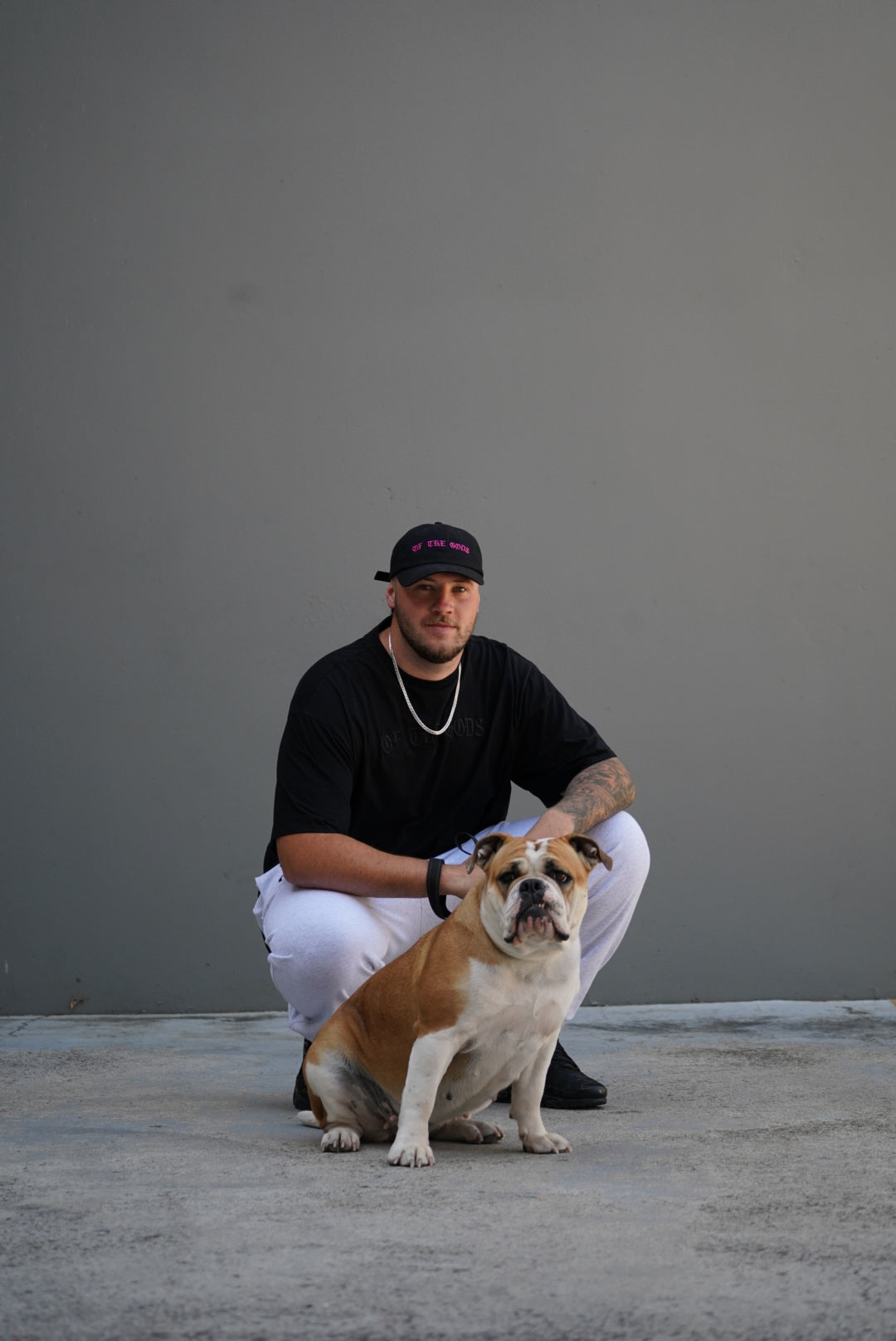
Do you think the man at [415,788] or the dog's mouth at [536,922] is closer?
the dog's mouth at [536,922]

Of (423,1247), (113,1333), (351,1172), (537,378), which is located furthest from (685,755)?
(113,1333)

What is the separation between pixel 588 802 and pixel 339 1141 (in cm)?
97

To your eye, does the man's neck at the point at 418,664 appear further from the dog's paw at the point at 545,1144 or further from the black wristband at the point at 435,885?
the dog's paw at the point at 545,1144

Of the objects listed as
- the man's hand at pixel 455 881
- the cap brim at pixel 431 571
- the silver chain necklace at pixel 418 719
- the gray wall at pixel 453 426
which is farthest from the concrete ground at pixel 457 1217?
the cap brim at pixel 431 571

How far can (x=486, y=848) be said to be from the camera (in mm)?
2529

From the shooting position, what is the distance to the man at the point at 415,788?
2893 millimetres

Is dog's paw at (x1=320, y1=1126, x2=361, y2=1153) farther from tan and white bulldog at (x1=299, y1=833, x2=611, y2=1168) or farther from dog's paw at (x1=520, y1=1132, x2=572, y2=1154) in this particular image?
dog's paw at (x1=520, y1=1132, x2=572, y2=1154)

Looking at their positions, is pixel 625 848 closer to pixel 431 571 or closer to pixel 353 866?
pixel 353 866

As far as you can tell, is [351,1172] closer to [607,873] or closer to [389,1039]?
[389,1039]

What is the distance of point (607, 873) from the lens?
308 centimetres

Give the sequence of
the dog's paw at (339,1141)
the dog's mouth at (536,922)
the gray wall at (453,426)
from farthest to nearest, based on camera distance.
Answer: the gray wall at (453,426) < the dog's paw at (339,1141) < the dog's mouth at (536,922)

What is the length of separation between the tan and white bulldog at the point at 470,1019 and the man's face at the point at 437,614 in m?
0.65

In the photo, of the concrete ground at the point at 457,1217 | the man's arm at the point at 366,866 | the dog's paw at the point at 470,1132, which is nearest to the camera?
the concrete ground at the point at 457,1217

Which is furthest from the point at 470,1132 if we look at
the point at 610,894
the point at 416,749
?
the point at 416,749
